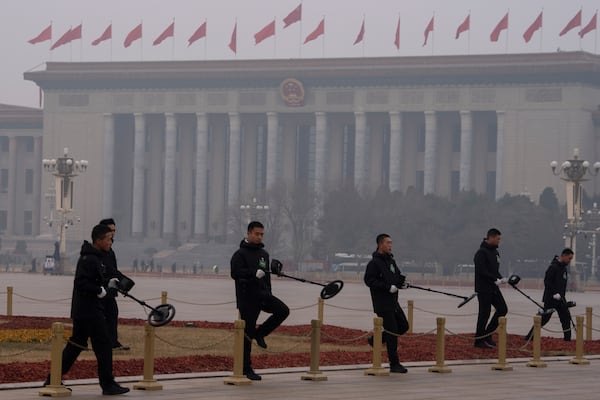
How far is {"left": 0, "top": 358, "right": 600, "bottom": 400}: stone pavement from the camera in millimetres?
17688

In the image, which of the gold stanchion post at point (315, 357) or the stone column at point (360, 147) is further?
the stone column at point (360, 147)

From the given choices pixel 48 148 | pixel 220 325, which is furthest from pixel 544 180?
pixel 220 325

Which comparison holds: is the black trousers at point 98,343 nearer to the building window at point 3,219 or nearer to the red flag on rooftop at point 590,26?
the red flag on rooftop at point 590,26

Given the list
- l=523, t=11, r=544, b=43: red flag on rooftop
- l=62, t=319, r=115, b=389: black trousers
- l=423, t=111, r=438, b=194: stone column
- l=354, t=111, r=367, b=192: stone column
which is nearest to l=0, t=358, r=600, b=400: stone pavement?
l=62, t=319, r=115, b=389: black trousers

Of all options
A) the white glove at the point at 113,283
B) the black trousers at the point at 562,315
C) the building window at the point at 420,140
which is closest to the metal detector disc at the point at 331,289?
the white glove at the point at 113,283

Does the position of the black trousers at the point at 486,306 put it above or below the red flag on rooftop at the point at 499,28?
below

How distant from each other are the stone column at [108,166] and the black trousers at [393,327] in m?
110

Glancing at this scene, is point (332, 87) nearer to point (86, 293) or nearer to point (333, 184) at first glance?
point (333, 184)

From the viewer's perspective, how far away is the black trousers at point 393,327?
68.9ft

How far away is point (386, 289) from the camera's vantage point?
2108 cm

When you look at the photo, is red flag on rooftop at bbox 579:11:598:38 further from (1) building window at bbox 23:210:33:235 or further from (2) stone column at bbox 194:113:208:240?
(1) building window at bbox 23:210:33:235

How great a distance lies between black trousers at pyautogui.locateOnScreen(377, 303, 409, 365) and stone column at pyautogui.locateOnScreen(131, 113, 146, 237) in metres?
110

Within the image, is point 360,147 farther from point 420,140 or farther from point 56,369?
point 56,369

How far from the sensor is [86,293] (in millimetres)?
17516
